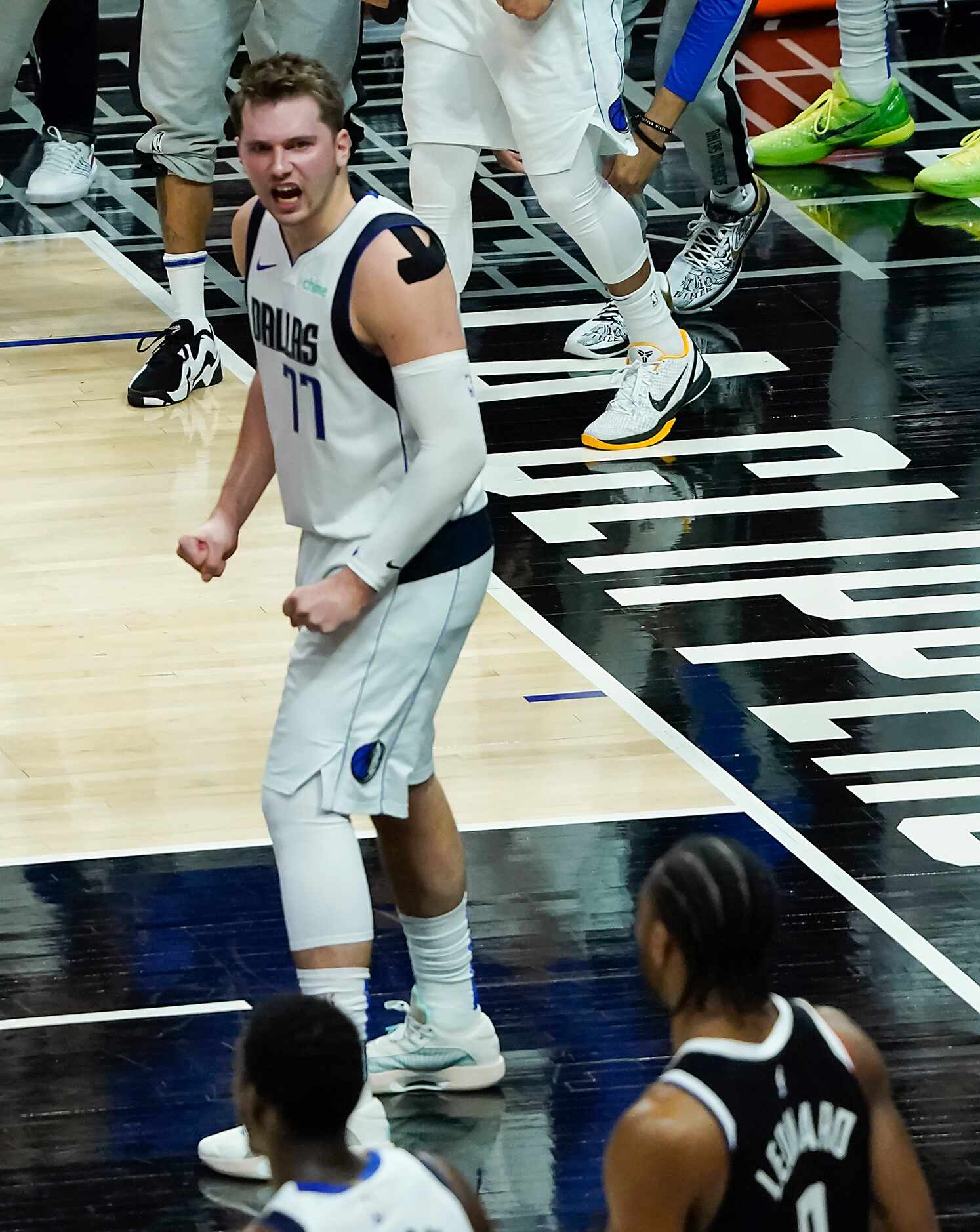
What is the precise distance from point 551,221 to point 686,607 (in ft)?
10.7

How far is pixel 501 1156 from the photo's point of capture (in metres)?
3.47

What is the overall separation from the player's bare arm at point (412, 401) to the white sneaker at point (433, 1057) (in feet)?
2.27

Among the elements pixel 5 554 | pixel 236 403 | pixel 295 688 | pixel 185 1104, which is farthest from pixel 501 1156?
pixel 236 403

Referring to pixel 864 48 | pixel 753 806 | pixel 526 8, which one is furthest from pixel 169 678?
pixel 864 48

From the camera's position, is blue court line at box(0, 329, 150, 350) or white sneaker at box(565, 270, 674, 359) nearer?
white sneaker at box(565, 270, 674, 359)

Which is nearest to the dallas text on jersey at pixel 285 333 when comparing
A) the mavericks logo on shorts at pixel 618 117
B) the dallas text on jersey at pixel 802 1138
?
the dallas text on jersey at pixel 802 1138

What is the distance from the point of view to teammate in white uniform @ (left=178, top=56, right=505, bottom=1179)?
323cm

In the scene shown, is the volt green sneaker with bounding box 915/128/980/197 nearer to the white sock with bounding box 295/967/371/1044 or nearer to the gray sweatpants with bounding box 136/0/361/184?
the gray sweatpants with bounding box 136/0/361/184

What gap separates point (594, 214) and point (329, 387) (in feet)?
9.34

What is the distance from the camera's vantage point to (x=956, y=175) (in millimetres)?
8445

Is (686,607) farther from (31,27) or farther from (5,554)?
(31,27)

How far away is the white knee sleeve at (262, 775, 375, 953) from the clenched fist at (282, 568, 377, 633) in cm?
21

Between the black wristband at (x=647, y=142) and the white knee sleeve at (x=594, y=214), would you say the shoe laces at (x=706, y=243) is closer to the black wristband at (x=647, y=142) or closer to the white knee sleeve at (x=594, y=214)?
the black wristband at (x=647, y=142)

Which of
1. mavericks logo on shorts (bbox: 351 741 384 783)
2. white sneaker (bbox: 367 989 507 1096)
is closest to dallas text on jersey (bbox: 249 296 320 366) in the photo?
mavericks logo on shorts (bbox: 351 741 384 783)
